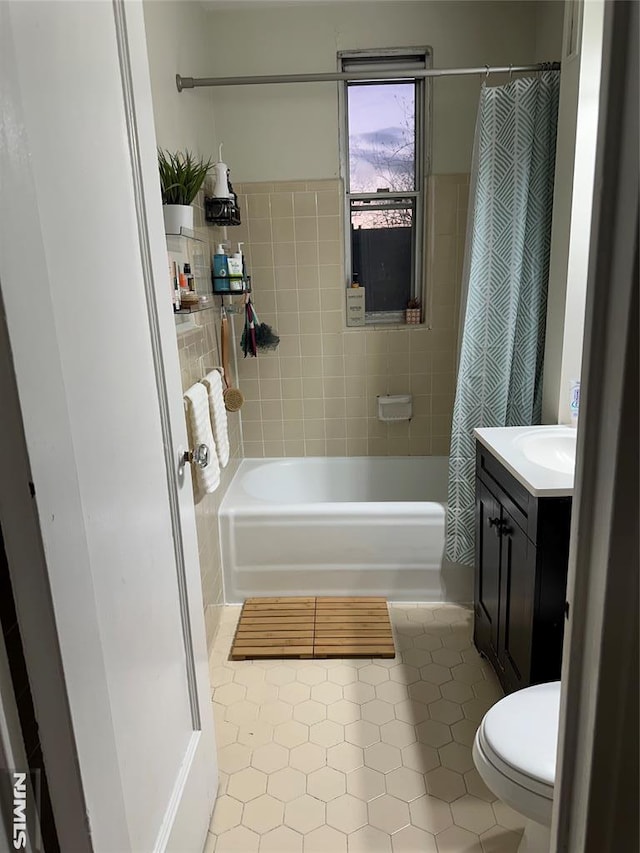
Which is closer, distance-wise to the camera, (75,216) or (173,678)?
(75,216)

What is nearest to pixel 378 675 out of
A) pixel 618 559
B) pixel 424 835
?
pixel 424 835

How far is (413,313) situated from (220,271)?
107cm

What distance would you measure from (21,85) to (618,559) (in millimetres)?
889

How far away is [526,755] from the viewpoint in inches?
49.5

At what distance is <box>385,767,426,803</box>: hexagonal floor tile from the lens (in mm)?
1695

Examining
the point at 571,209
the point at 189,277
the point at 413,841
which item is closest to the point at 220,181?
the point at 189,277

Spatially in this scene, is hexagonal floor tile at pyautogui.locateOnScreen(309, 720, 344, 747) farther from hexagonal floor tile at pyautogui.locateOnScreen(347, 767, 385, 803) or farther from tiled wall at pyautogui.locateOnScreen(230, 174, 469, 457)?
tiled wall at pyautogui.locateOnScreen(230, 174, 469, 457)

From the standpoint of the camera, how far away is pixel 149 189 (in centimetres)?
124

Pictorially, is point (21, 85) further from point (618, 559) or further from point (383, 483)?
point (383, 483)

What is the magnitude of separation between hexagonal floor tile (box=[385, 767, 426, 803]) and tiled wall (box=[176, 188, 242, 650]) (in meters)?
0.93

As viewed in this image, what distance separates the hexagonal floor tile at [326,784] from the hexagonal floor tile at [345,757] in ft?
0.08

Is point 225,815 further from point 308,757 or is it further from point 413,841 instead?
point 413,841

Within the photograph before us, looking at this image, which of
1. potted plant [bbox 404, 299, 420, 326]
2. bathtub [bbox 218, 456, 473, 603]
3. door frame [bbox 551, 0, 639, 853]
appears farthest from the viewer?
potted plant [bbox 404, 299, 420, 326]

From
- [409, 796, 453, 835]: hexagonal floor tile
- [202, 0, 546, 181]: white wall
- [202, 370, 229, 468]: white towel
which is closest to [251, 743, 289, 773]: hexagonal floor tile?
[409, 796, 453, 835]: hexagonal floor tile
